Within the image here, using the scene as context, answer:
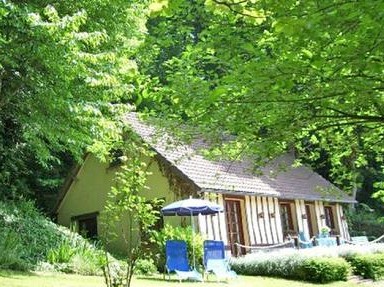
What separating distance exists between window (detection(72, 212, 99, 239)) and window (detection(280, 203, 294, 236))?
7105 millimetres

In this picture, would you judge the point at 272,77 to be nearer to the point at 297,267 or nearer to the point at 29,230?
the point at 297,267

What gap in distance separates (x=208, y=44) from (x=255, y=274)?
10697 mm

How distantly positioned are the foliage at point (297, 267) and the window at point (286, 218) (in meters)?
4.84

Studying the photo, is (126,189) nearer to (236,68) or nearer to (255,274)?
(236,68)

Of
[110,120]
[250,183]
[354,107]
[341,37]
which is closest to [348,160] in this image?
[354,107]

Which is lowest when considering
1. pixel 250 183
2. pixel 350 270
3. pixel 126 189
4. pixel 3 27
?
pixel 350 270

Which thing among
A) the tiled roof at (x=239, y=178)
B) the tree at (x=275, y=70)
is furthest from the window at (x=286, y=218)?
the tree at (x=275, y=70)

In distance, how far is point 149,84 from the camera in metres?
4.93

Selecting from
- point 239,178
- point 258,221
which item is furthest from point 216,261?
point 239,178

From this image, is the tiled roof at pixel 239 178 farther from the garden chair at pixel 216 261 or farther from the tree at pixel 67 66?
the tree at pixel 67 66

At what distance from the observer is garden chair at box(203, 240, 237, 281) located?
12.0 m

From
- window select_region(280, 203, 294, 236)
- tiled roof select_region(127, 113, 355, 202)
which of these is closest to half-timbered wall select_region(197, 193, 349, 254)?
window select_region(280, 203, 294, 236)

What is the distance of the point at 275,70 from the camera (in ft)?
11.4

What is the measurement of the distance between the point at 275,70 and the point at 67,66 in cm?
698
